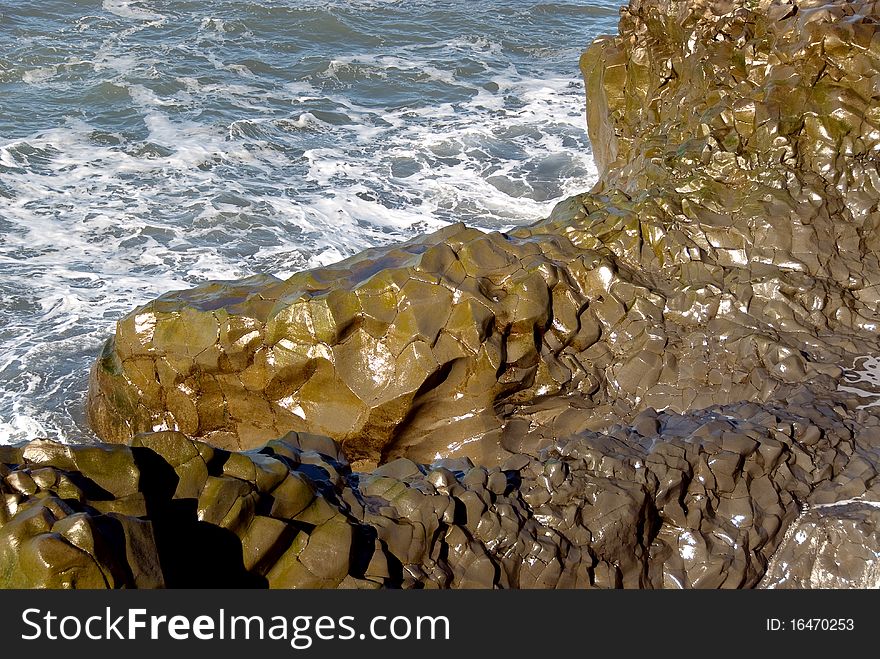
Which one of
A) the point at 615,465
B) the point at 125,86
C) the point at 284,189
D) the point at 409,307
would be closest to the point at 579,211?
the point at 409,307

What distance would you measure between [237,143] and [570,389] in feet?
20.8

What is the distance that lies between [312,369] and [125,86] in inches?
310

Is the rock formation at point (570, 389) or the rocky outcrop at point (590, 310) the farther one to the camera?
the rocky outcrop at point (590, 310)

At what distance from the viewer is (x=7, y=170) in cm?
895

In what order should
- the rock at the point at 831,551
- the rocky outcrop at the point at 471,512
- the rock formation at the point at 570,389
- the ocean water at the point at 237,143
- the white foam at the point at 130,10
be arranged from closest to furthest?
the rocky outcrop at the point at 471,512 < the rock formation at the point at 570,389 < the rock at the point at 831,551 < the ocean water at the point at 237,143 < the white foam at the point at 130,10

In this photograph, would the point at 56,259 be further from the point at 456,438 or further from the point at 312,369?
the point at 456,438

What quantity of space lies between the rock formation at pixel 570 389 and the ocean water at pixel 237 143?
5.33 feet

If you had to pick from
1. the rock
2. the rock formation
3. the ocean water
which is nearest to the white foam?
the ocean water

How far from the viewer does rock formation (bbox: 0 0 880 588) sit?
108 inches

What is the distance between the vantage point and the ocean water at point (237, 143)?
23.1 feet
